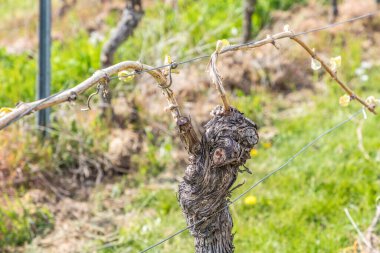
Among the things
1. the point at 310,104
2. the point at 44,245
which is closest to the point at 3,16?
the point at 310,104

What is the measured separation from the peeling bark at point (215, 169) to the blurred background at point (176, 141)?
275 millimetres

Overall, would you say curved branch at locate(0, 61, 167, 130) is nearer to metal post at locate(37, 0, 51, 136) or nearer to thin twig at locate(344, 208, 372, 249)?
thin twig at locate(344, 208, 372, 249)

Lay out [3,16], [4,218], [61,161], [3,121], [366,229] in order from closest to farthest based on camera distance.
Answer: [3,121]
[366,229]
[4,218]
[61,161]
[3,16]

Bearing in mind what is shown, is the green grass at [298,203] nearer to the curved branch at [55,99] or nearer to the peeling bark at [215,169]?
the peeling bark at [215,169]

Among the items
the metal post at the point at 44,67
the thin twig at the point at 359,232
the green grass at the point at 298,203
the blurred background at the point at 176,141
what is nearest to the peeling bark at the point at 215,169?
the blurred background at the point at 176,141

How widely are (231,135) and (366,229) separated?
1633mm

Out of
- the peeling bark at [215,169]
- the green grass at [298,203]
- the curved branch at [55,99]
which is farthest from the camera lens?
the green grass at [298,203]

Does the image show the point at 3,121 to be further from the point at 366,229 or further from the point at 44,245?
the point at 366,229

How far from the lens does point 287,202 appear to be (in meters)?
3.44

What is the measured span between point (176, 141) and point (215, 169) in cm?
244

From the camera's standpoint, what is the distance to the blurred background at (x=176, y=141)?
3.24m

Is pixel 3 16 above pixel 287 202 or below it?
above

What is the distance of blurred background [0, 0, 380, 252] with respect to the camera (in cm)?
324

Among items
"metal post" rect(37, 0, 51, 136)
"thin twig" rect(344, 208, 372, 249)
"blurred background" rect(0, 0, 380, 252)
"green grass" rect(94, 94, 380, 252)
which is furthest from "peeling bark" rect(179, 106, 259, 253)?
"metal post" rect(37, 0, 51, 136)
